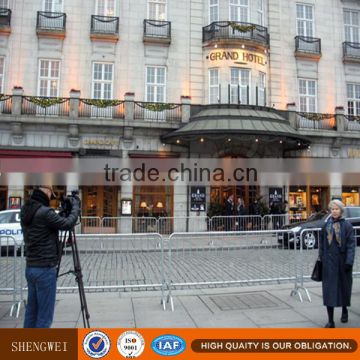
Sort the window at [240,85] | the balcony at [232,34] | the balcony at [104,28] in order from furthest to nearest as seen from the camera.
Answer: the window at [240,85] < the balcony at [232,34] < the balcony at [104,28]

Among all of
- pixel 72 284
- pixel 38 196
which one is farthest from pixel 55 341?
pixel 72 284

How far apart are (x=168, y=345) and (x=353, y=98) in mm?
25151

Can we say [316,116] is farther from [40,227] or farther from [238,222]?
[40,227]

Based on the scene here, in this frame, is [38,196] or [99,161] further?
[99,161]

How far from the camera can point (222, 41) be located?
22.5m

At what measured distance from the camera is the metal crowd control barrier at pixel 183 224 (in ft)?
61.9

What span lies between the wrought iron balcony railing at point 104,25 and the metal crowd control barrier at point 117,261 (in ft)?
51.9

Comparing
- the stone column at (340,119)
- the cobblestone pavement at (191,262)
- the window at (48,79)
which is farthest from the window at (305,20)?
the cobblestone pavement at (191,262)

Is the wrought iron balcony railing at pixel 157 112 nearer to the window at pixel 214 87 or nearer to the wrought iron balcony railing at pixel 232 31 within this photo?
the window at pixel 214 87

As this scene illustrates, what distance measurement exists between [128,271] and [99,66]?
15515 millimetres

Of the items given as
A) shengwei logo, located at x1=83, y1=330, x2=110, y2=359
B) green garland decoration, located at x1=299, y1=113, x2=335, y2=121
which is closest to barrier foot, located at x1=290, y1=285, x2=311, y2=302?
shengwei logo, located at x1=83, y1=330, x2=110, y2=359

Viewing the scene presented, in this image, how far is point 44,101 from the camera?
20766mm

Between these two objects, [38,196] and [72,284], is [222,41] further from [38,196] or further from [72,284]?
[38,196]

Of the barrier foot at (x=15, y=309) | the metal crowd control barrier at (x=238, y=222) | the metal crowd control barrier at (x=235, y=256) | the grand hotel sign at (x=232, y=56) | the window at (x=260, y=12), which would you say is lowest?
the barrier foot at (x=15, y=309)
